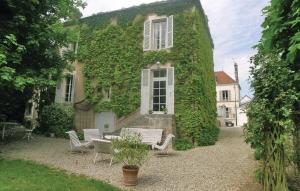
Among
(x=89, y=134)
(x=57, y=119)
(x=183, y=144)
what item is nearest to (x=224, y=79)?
(x=57, y=119)

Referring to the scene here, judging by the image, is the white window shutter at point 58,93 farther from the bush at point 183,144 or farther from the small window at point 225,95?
the small window at point 225,95

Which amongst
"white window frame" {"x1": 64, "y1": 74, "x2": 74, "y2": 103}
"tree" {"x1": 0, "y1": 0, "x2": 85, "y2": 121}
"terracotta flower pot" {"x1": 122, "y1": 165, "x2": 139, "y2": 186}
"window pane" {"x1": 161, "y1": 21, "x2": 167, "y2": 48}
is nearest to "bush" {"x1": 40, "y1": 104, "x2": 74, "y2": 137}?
"white window frame" {"x1": 64, "y1": 74, "x2": 74, "y2": 103}

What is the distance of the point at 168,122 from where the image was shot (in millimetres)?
13555

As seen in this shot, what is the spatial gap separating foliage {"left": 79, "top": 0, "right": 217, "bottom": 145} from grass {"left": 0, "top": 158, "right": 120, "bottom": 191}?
726cm

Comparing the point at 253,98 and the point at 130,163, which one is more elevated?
the point at 253,98

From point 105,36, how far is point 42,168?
10569 mm

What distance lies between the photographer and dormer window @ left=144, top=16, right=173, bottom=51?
15500 mm

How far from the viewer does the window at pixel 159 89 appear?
15266mm

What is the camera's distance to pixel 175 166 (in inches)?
361

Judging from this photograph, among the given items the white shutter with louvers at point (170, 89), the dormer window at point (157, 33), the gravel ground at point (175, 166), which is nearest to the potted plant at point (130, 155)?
the gravel ground at point (175, 166)

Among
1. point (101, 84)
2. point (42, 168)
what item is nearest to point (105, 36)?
point (101, 84)

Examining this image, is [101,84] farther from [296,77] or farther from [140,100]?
[296,77]

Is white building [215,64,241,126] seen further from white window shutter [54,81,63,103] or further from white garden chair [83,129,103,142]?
white garden chair [83,129,103,142]

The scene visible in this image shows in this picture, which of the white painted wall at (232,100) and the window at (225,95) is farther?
the window at (225,95)
